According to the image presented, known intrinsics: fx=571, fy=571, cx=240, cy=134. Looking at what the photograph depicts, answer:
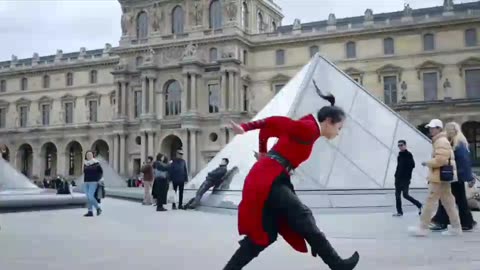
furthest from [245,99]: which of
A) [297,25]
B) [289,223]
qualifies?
[289,223]

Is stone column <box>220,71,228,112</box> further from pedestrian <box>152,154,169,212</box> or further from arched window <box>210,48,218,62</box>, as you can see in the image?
pedestrian <box>152,154,169,212</box>

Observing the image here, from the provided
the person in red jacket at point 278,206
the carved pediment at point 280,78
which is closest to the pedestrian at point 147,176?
the person in red jacket at point 278,206

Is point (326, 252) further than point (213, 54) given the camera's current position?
No

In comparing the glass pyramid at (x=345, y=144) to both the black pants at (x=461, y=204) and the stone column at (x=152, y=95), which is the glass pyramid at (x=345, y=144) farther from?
the stone column at (x=152, y=95)

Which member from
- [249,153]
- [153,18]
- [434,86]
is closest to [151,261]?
[249,153]

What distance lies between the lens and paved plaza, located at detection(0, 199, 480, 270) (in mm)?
4691

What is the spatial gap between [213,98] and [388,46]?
1343 centimetres

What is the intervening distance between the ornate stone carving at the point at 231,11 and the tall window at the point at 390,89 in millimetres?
12099

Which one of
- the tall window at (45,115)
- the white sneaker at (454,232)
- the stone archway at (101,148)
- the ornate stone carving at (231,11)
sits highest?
the ornate stone carving at (231,11)

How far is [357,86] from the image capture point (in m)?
12.9

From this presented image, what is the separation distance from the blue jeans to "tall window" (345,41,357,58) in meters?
33.0

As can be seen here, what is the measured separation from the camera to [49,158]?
177 ft

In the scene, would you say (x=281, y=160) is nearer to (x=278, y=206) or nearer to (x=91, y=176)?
(x=278, y=206)

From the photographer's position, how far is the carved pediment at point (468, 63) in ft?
124
